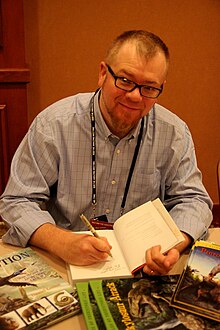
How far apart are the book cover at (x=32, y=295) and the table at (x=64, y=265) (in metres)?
0.01

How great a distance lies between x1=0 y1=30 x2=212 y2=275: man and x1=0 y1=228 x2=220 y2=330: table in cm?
5

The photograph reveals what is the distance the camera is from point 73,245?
1.16 m

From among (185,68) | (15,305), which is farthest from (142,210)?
(185,68)

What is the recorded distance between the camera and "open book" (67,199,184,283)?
112 centimetres

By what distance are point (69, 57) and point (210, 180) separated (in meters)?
1.48

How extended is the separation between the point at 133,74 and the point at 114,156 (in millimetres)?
331

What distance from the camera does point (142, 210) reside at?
49.9 inches

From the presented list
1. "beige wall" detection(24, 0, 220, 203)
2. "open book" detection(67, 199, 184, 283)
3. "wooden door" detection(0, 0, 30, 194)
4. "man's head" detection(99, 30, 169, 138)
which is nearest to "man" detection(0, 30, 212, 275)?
"man's head" detection(99, 30, 169, 138)

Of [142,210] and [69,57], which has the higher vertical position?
[69,57]

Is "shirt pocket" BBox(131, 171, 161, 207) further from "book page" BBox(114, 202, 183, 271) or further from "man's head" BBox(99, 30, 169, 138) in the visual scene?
"book page" BBox(114, 202, 183, 271)

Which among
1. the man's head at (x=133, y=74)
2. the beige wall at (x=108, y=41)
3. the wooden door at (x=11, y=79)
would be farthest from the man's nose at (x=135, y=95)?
the beige wall at (x=108, y=41)

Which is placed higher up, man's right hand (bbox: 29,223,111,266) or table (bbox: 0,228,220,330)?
man's right hand (bbox: 29,223,111,266)

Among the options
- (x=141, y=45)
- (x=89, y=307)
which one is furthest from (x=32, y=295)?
(x=141, y=45)

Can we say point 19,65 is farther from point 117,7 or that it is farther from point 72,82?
point 117,7
